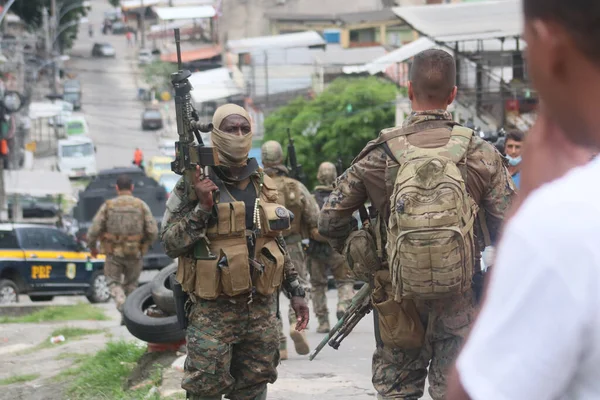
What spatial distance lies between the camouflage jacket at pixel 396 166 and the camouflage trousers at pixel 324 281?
6.32m

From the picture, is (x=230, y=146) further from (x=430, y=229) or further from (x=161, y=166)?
(x=161, y=166)

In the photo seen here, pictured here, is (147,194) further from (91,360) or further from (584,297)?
(584,297)

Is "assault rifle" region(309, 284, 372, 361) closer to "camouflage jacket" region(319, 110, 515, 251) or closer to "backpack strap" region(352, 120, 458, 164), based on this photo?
"camouflage jacket" region(319, 110, 515, 251)

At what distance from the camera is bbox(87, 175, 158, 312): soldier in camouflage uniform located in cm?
1332

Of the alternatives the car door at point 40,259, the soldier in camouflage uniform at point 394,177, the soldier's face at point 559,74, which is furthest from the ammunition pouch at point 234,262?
the car door at point 40,259

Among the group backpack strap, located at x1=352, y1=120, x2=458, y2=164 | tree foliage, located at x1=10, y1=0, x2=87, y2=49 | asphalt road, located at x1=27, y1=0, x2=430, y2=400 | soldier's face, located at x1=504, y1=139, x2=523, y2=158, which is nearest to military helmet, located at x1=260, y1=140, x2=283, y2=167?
asphalt road, located at x1=27, y1=0, x2=430, y2=400

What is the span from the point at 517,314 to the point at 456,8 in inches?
1194

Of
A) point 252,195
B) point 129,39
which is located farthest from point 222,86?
point 252,195

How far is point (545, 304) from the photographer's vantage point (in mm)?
1483

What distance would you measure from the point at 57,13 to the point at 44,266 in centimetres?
6702

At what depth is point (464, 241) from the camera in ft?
15.1

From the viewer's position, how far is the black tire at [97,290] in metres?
21.1

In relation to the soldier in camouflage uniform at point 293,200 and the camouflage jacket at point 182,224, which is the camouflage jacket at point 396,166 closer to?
the camouflage jacket at point 182,224

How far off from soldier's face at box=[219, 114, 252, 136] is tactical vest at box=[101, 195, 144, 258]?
747 cm
